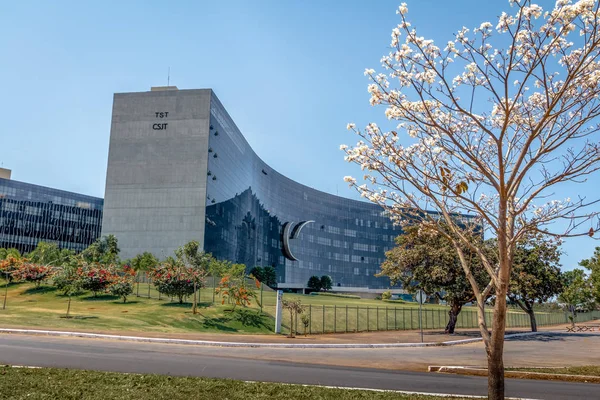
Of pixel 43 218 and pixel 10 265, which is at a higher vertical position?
pixel 43 218

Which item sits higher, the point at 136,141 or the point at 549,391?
the point at 136,141

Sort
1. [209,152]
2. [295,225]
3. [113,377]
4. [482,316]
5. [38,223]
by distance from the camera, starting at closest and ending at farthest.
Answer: [482,316] < [113,377] < [209,152] < [38,223] < [295,225]

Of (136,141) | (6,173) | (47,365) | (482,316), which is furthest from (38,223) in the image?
(482,316)

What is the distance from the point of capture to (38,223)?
13600 cm

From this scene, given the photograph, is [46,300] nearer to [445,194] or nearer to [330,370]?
[330,370]

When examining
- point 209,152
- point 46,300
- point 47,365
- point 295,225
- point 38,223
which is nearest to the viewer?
point 47,365

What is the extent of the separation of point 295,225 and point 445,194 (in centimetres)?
13989

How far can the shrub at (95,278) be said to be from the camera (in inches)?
1879

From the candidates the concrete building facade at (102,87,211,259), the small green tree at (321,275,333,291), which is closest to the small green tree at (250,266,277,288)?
the concrete building facade at (102,87,211,259)

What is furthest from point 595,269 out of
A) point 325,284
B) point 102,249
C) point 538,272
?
point 325,284

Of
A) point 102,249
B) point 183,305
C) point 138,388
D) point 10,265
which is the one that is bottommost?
point 138,388

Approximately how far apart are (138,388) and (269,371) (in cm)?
591

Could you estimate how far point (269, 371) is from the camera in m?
16.4

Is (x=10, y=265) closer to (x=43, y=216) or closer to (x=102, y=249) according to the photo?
(x=102, y=249)
